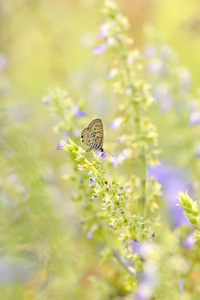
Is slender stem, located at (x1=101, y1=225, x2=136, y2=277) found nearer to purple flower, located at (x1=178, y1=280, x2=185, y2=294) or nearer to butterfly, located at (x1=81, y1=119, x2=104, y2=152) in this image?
purple flower, located at (x1=178, y1=280, x2=185, y2=294)

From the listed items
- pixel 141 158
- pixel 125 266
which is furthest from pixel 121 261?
pixel 141 158

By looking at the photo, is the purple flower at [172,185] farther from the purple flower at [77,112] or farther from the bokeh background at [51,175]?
the purple flower at [77,112]

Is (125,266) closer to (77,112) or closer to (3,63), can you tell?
(77,112)

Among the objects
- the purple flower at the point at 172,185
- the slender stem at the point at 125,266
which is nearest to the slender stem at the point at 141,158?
the slender stem at the point at 125,266

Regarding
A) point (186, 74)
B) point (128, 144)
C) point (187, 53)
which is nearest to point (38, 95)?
point (187, 53)

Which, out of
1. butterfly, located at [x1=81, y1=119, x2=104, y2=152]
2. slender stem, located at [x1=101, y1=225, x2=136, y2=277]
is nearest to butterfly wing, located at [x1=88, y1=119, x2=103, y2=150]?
butterfly, located at [x1=81, y1=119, x2=104, y2=152]

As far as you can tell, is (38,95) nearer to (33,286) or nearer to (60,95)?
(33,286)

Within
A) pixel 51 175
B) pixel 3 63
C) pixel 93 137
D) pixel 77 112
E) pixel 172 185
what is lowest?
pixel 93 137
